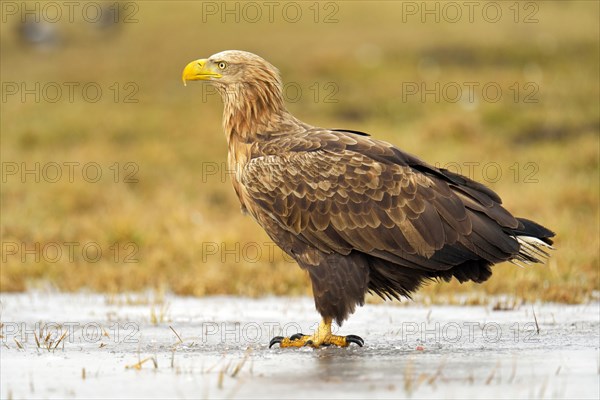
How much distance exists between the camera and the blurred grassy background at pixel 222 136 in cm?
1217

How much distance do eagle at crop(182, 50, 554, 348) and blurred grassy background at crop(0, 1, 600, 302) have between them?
2.34m

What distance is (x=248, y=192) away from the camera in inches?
318


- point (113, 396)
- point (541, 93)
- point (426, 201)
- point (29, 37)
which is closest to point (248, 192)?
point (426, 201)

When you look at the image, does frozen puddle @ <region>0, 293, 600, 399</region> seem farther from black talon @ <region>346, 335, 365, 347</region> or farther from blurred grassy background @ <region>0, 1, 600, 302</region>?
blurred grassy background @ <region>0, 1, 600, 302</region>

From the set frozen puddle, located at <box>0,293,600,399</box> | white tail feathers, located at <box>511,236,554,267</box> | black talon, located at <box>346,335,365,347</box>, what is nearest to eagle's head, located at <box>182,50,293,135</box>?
frozen puddle, located at <box>0,293,600,399</box>

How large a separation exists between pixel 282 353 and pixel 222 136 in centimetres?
1386

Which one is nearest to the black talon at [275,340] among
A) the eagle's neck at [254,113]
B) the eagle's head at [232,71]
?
the eagle's neck at [254,113]

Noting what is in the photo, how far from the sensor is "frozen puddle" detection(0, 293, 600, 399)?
5777mm

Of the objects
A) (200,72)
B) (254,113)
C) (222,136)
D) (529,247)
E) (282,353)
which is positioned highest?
(222,136)

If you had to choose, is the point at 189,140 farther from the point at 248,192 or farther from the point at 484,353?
the point at 484,353

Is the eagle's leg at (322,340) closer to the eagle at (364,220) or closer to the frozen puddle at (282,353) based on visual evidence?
the eagle at (364,220)

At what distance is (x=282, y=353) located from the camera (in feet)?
24.2

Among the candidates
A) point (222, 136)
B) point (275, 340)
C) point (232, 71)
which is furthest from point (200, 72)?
point (222, 136)

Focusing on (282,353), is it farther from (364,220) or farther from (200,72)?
(200,72)
